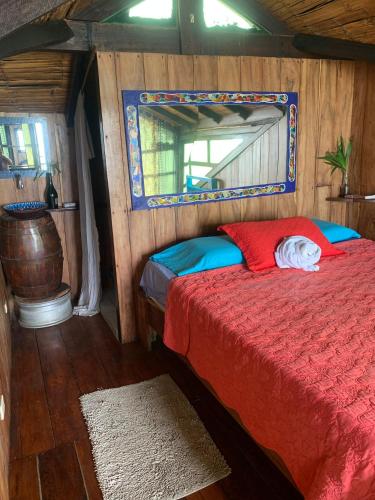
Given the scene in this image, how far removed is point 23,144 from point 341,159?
273 centimetres

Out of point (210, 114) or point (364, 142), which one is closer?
point (210, 114)

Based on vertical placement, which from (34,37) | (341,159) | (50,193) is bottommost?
(50,193)

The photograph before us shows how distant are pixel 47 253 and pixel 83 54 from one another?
1469mm

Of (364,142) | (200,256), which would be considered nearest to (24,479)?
(200,256)

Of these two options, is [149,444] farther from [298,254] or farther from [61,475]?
[298,254]

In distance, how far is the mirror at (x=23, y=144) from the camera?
3281 millimetres

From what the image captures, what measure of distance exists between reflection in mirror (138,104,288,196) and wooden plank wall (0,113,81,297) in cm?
124

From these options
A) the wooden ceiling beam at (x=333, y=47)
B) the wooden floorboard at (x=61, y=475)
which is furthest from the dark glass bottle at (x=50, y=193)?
the wooden ceiling beam at (x=333, y=47)

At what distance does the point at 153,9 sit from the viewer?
2.49 m

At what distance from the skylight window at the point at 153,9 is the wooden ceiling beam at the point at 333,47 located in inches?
39.7

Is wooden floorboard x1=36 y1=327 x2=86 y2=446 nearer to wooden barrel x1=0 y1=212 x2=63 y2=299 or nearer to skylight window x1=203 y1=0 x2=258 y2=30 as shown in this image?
wooden barrel x1=0 y1=212 x2=63 y2=299

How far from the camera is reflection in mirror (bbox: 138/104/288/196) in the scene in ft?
8.57

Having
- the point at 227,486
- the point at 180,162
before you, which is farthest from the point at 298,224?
the point at 227,486

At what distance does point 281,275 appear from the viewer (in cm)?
222
